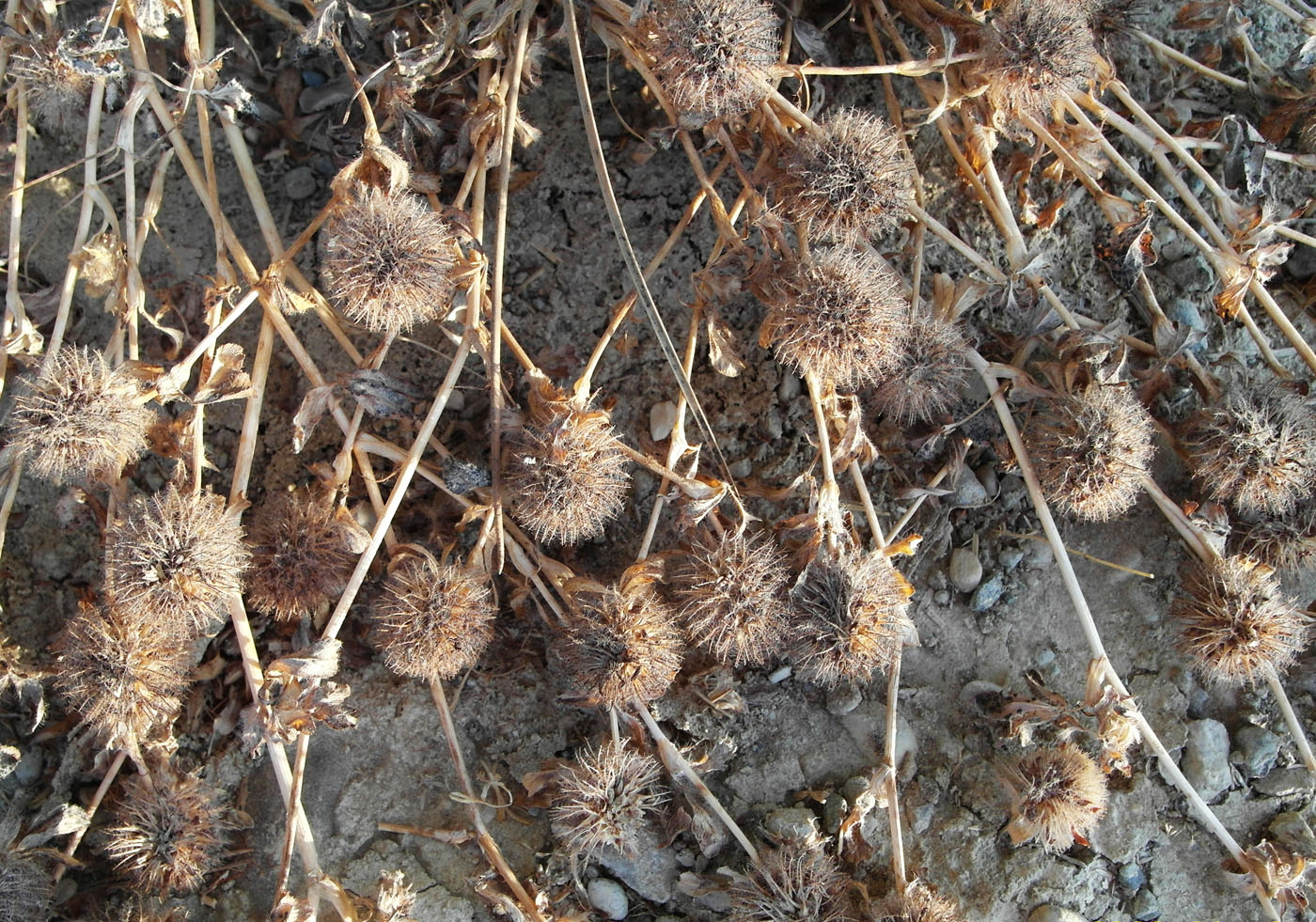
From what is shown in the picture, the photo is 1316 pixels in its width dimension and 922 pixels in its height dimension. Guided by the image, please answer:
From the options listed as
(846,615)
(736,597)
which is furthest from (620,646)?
(846,615)

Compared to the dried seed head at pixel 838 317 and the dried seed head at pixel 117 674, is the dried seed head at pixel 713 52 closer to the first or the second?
the dried seed head at pixel 838 317

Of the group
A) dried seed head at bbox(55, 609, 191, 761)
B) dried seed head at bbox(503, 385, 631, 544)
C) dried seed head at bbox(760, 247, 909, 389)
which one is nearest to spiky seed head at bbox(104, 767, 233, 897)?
dried seed head at bbox(55, 609, 191, 761)

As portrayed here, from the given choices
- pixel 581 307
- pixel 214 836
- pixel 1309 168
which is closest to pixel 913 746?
pixel 581 307

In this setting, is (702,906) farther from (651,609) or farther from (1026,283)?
(1026,283)

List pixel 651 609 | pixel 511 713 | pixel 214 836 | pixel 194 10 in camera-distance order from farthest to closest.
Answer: pixel 194 10, pixel 511 713, pixel 214 836, pixel 651 609

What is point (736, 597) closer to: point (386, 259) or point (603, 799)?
point (603, 799)

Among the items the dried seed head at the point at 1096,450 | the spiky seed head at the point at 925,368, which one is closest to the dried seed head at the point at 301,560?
the spiky seed head at the point at 925,368

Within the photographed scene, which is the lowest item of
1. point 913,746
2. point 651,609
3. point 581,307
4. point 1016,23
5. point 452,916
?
point 452,916
